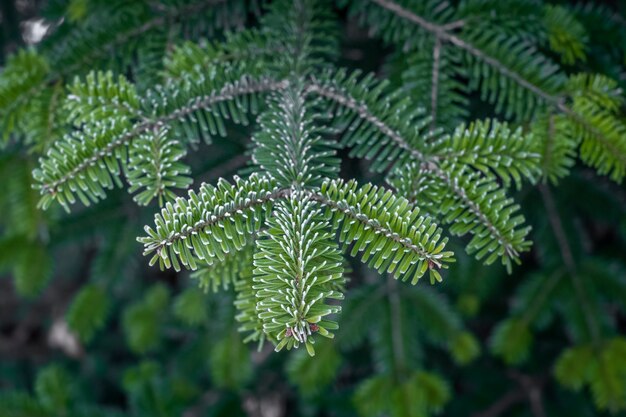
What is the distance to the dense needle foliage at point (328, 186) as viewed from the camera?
70cm

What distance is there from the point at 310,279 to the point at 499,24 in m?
0.70

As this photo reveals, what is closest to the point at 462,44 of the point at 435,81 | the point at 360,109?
the point at 435,81

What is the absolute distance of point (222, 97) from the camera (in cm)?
90

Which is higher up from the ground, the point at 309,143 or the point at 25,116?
the point at 309,143

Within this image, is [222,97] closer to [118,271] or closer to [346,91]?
[346,91]

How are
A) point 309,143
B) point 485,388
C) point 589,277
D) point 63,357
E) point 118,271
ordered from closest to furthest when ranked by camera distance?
1. point 309,143
2. point 589,277
3. point 118,271
4. point 485,388
5. point 63,357

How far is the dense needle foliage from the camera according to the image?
698 millimetres

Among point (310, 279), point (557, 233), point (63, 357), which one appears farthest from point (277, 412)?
point (310, 279)

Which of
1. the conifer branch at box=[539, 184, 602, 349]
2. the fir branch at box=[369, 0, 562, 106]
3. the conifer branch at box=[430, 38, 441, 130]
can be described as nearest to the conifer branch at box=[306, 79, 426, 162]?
the conifer branch at box=[430, 38, 441, 130]

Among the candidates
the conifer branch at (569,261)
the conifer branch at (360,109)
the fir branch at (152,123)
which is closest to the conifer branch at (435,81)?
the conifer branch at (360,109)

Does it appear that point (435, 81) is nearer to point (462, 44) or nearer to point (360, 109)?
point (462, 44)

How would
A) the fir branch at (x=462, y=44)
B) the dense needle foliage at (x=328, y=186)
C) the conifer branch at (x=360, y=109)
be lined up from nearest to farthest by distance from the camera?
the dense needle foliage at (x=328, y=186) < the conifer branch at (x=360, y=109) < the fir branch at (x=462, y=44)

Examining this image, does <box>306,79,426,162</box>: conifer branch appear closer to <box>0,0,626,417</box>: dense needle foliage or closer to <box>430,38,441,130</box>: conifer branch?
<box>0,0,626,417</box>: dense needle foliage

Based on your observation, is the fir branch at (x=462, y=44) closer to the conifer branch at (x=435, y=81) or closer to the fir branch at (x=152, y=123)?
the conifer branch at (x=435, y=81)
